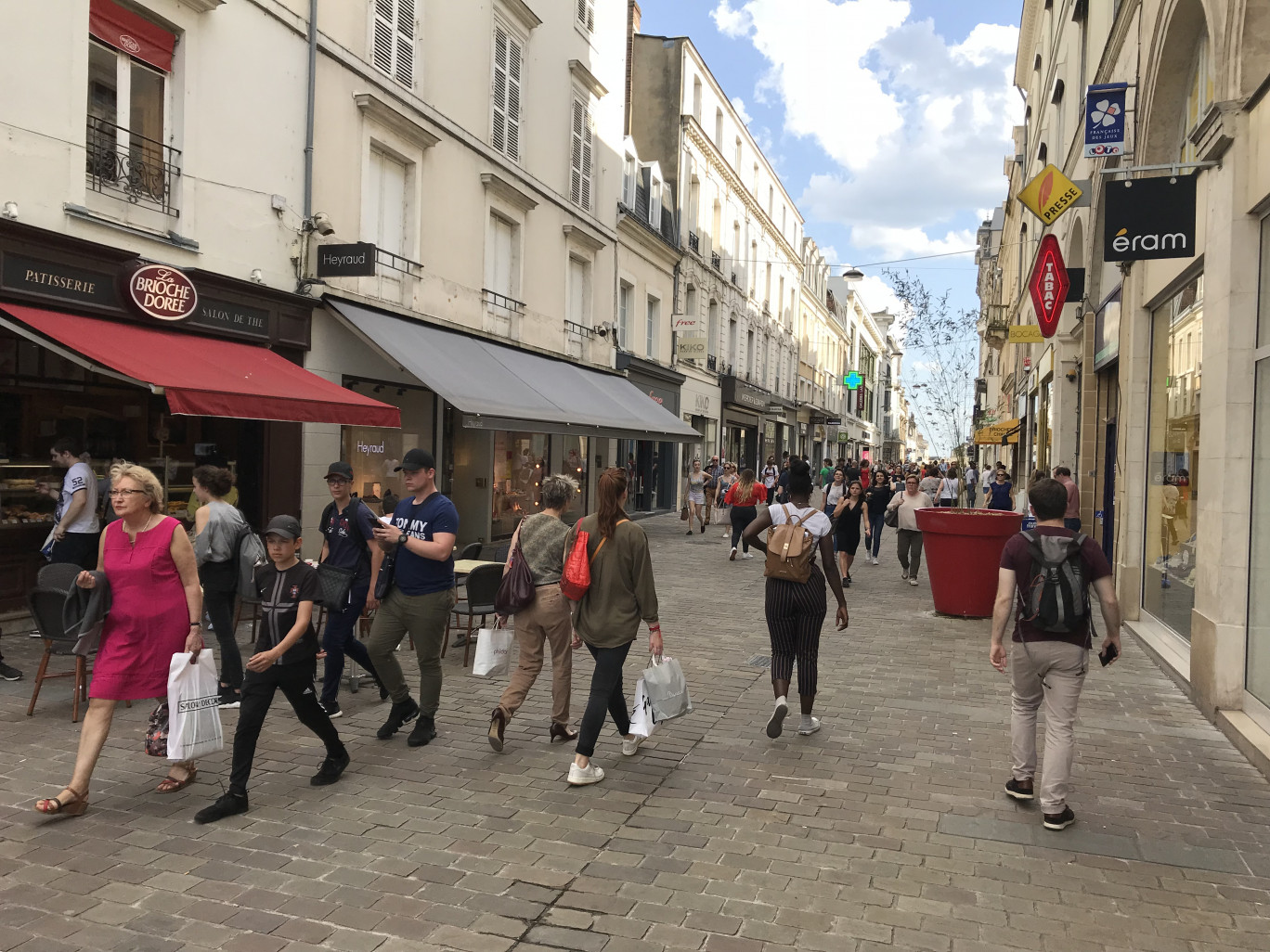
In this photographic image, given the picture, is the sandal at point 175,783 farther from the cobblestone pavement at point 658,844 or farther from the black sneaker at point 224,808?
the black sneaker at point 224,808

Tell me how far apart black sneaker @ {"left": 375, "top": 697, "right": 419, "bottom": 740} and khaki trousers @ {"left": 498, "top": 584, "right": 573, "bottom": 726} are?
644mm

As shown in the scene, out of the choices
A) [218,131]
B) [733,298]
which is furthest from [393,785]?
[733,298]

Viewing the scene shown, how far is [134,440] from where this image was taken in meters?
9.34

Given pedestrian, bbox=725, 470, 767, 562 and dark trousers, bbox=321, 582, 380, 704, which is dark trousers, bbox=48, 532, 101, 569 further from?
pedestrian, bbox=725, 470, 767, 562

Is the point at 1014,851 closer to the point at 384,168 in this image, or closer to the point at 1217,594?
the point at 1217,594

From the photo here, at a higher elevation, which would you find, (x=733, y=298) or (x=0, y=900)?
(x=733, y=298)

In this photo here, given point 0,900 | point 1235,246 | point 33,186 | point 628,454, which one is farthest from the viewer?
point 628,454

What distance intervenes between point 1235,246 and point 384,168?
10.5 meters

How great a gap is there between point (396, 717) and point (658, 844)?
83.8 inches

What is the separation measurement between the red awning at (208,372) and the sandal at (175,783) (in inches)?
143

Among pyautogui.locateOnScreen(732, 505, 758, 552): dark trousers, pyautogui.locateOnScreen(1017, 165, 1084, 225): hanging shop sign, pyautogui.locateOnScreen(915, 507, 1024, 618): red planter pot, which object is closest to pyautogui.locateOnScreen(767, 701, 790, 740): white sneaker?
pyautogui.locateOnScreen(915, 507, 1024, 618): red planter pot

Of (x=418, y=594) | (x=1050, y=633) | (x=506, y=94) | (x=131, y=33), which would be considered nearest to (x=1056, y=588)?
(x=1050, y=633)

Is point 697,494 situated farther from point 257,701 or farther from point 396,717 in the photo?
point 257,701

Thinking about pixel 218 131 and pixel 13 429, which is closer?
pixel 13 429
